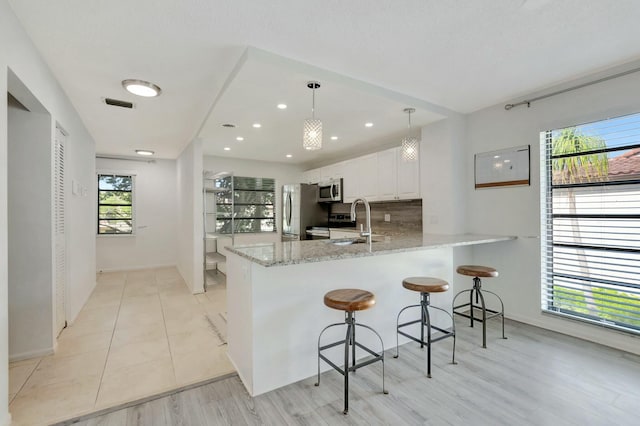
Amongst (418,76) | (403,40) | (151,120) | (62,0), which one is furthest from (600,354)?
(151,120)

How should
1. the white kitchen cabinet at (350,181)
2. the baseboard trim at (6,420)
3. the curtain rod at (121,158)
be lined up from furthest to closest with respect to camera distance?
the curtain rod at (121,158)
the white kitchen cabinet at (350,181)
the baseboard trim at (6,420)

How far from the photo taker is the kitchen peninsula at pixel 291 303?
6.72ft

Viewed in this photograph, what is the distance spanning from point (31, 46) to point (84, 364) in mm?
2519

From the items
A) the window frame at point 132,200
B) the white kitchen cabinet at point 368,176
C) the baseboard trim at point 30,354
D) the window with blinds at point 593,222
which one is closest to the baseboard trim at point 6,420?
the baseboard trim at point 30,354

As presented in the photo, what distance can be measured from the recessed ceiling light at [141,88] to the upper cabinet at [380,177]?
10.4ft

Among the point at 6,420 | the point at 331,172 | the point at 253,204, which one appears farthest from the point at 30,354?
the point at 331,172

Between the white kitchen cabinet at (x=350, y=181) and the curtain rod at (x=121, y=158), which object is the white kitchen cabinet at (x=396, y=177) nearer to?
the white kitchen cabinet at (x=350, y=181)

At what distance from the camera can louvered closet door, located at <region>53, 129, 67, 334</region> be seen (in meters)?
2.93

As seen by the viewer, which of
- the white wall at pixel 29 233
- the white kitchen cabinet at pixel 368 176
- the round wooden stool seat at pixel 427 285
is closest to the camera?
the round wooden stool seat at pixel 427 285

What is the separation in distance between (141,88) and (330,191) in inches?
142

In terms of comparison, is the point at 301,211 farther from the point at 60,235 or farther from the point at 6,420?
the point at 6,420

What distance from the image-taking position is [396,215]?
491cm

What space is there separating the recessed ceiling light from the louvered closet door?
86cm

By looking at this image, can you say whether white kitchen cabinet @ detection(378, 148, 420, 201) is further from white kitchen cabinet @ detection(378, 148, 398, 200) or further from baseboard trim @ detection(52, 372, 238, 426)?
baseboard trim @ detection(52, 372, 238, 426)
